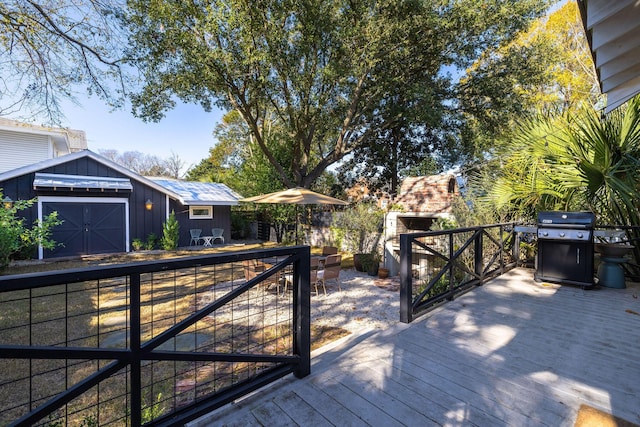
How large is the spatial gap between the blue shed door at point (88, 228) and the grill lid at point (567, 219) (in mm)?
13799

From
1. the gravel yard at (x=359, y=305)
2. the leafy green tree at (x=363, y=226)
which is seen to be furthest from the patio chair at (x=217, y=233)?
the gravel yard at (x=359, y=305)

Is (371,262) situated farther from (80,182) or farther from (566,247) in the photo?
(80,182)

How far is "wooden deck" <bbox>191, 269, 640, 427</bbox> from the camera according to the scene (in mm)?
2000

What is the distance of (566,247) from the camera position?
4.90m

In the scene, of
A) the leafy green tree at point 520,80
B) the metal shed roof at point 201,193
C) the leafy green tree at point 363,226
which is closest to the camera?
the leafy green tree at point 363,226

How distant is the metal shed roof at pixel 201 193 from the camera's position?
13.5m

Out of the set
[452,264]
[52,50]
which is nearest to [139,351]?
[452,264]

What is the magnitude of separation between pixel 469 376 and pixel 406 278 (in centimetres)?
121

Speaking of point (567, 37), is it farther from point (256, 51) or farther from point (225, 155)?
point (225, 155)

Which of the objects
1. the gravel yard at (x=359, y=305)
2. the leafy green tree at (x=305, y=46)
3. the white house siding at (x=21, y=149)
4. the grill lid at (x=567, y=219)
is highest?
the leafy green tree at (x=305, y=46)

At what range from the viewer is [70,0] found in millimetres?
5125

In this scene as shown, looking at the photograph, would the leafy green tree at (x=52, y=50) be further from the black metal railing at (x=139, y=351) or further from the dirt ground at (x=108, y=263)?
the black metal railing at (x=139, y=351)

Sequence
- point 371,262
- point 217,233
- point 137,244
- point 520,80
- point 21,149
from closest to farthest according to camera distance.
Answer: point 371,262 < point 520,80 < point 137,244 < point 21,149 < point 217,233

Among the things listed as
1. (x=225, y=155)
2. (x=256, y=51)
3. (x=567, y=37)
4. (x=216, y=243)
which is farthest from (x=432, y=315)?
(x=225, y=155)
